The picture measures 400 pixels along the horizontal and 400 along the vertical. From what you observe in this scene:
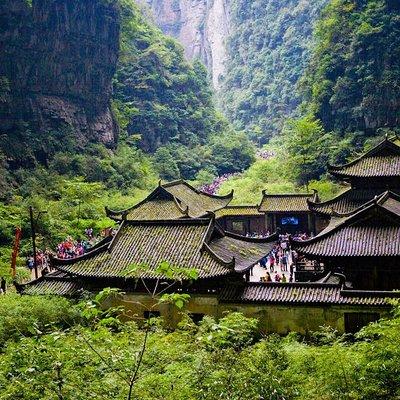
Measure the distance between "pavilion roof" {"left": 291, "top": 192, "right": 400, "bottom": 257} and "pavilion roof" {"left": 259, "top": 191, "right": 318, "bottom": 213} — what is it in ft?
73.9

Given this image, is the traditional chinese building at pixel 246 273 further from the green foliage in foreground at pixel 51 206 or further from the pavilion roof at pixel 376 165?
the green foliage in foreground at pixel 51 206

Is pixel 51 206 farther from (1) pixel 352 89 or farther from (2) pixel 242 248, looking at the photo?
(1) pixel 352 89

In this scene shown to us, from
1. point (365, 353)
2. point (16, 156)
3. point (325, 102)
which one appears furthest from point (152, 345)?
point (325, 102)

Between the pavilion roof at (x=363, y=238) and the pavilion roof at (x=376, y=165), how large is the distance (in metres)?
10.6

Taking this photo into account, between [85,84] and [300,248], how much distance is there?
1954 inches

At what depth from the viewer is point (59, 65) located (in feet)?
197

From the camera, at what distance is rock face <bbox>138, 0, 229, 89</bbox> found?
152250 millimetres

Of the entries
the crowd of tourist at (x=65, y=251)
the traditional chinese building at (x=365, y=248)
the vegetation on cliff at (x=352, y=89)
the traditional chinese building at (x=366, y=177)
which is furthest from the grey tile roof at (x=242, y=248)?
the vegetation on cliff at (x=352, y=89)

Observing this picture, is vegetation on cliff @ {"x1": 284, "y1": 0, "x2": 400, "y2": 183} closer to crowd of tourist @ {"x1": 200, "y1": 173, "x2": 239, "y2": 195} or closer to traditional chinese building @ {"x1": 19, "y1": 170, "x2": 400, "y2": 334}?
crowd of tourist @ {"x1": 200, "y1": 173, "x2": 239, "y2": 195}

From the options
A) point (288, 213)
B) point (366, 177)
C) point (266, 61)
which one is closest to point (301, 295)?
point (366, 177)

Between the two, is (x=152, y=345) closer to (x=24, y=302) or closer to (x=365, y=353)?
(x=365, y=353)

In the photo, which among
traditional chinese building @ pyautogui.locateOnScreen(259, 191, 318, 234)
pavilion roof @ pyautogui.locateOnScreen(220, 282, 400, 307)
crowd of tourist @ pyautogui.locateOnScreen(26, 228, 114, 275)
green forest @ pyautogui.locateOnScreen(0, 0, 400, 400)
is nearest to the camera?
green forest @ pyautogui.locateOnScreen(0, 0, 400, 400)

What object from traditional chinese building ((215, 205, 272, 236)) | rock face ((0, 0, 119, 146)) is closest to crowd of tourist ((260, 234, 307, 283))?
traditional chinese building ((215, 205, 272, 236))

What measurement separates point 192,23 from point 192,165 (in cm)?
9317
